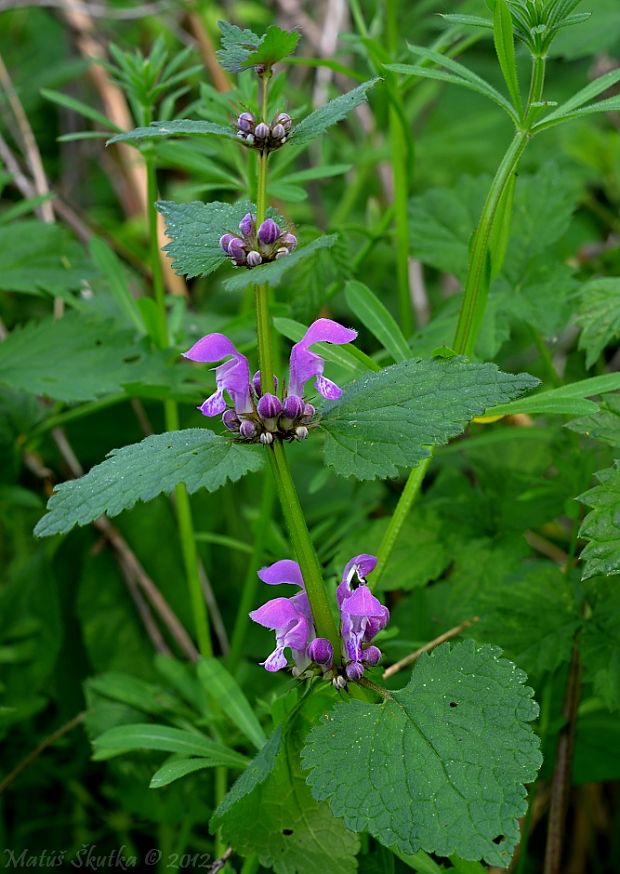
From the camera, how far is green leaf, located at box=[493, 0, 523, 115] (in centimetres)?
103

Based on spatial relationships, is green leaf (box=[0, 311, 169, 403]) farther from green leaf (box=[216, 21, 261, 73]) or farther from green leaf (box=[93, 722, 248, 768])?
green leaf (box=[216, 21, 261, 73])

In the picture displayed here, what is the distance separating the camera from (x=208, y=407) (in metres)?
0.94

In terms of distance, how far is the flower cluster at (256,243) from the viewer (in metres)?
0.90

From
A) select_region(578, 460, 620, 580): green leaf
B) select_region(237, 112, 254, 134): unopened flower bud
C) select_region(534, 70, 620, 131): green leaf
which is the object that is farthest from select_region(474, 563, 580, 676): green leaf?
select_region(237, 112, 254, 134): unopened flower bud

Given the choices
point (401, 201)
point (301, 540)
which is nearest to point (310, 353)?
point (301, 540)

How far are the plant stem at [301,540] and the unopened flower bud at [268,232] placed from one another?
0.64 feet

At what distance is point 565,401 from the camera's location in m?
1.02

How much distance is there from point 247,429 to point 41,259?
1076mm

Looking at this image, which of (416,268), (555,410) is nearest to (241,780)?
(555,410)

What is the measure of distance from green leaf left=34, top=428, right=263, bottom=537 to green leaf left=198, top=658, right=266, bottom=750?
1.53ft

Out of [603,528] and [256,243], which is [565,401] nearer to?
[603,528]

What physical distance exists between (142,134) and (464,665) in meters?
0.60

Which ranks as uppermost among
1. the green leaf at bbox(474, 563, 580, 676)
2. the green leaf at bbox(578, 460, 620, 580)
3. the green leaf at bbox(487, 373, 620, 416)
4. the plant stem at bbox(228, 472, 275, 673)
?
the green leaf at bbox(487, 373, 620, 416)

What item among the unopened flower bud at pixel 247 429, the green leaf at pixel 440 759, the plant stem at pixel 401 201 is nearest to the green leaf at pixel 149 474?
the unopened flower bud at pixel 247 429
